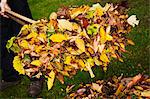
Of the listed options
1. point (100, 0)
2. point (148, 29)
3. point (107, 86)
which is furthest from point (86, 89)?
point (100, 0)

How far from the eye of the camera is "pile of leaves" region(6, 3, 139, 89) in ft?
17.4

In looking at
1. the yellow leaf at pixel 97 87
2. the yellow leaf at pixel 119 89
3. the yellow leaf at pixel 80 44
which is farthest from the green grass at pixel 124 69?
the yellow leaf at pixel 80 44

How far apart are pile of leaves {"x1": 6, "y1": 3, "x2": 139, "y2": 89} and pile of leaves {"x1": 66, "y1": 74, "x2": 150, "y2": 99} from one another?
0.60 metres

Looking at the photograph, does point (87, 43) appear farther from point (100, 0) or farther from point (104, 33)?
point (100, 0)

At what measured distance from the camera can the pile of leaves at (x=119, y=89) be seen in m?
5.84

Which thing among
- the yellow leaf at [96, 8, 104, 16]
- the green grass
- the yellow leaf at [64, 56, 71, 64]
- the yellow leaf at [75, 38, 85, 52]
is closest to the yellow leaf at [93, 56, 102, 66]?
the yellow leaf at [75, 38, 85, 52]

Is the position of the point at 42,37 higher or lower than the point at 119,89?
higher

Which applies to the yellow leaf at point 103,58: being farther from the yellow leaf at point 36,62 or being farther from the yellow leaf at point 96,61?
the yellow leaf at point 36,62

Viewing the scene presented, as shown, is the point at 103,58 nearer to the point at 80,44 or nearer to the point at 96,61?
the point at 96,61

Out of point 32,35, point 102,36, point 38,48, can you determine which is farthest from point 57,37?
point 102,36

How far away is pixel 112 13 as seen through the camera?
19.0 ft

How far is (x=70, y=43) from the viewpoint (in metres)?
5.38

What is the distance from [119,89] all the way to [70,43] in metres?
1.18

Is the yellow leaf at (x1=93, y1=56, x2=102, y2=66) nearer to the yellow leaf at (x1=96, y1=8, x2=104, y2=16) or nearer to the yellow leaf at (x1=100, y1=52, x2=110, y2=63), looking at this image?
the yellow leaf at (x1=100, y1=52, x2=110, y2=63)
